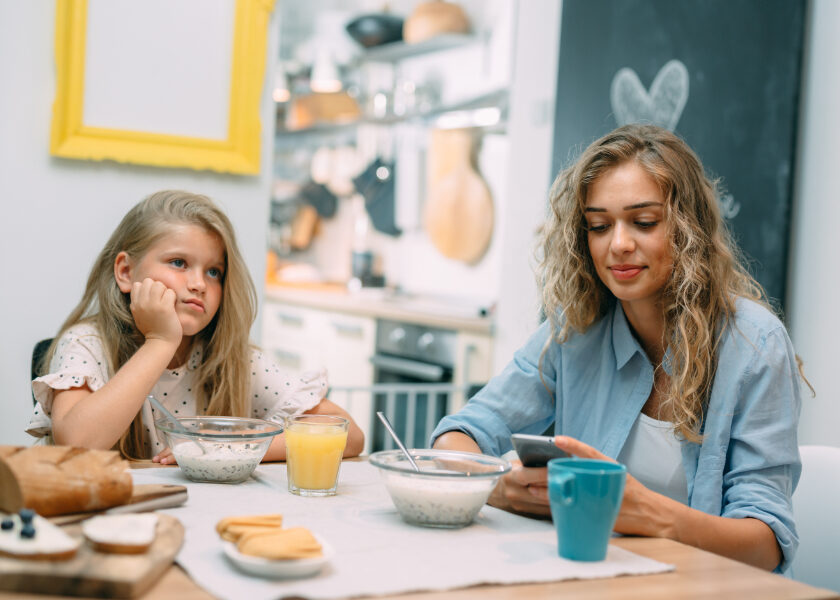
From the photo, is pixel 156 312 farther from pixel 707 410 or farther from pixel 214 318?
pixel 707 410

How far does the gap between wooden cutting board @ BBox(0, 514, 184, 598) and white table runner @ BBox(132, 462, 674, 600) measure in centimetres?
6

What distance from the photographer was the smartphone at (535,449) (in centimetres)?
112

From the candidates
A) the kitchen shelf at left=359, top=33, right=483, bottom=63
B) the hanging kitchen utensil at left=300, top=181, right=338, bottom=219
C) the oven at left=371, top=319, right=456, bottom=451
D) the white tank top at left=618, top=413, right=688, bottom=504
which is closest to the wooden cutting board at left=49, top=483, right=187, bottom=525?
the white tank top at left=618, top=413, right=688, bottom=504

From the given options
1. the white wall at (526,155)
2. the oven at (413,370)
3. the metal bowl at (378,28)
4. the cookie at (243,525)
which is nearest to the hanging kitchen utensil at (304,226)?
the metal bowl at (378,28)

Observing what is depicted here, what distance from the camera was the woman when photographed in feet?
4.47

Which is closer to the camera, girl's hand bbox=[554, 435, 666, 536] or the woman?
girl's hand bbox=[554, 435, 666, 536]

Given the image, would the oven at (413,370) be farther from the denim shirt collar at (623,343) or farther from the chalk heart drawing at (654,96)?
the denim shirt collar at (623,343)

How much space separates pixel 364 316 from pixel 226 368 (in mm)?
2610

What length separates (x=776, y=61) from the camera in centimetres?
236

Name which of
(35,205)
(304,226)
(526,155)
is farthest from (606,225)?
(304,226)

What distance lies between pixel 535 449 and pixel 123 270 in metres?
0.88

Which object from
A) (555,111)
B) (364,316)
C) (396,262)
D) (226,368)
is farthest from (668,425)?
(396,262)

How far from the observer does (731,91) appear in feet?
8.02

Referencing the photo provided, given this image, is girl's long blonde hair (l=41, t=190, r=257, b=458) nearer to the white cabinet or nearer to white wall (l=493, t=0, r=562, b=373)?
white wall (l=493, t=0, r=562, b=373)
